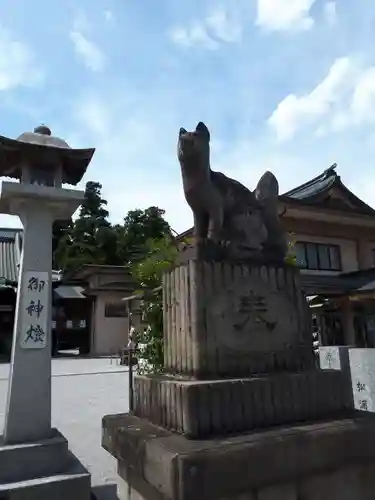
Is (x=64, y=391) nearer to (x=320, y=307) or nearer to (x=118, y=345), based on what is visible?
(x=320, y=307)

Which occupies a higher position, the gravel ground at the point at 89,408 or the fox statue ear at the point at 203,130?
the fox statue ear at the point at 203,130

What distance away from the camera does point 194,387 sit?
82.3 inches

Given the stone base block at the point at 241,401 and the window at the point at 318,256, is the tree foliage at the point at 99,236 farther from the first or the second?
the stone base block at the point at 241,401

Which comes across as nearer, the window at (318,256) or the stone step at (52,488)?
the stone step at (52,488)

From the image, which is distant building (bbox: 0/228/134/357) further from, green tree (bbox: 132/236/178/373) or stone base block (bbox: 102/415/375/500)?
stone base block (bbox: 102/415/375/500)

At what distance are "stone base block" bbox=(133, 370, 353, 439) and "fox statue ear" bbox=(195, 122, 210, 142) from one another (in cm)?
158

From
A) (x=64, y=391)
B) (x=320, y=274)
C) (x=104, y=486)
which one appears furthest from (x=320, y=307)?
(x=104, y=486)

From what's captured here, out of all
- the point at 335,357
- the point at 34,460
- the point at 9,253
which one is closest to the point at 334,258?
the point at 335,357

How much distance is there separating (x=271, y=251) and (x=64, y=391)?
8.65 meters

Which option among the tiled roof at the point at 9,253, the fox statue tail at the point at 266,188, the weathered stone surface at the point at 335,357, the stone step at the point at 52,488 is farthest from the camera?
the tiled roof at the point at 9,253

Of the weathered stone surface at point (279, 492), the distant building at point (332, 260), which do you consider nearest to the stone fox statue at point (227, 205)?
the weathered stone surface at point (279, 492)

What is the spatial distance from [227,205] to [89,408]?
6.43m

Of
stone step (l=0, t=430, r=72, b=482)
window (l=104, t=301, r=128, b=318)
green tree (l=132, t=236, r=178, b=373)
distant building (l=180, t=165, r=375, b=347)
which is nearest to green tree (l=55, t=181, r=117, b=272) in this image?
window (l=104, t=301, r=128, b=318)

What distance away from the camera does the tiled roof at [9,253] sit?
22.3 meters
